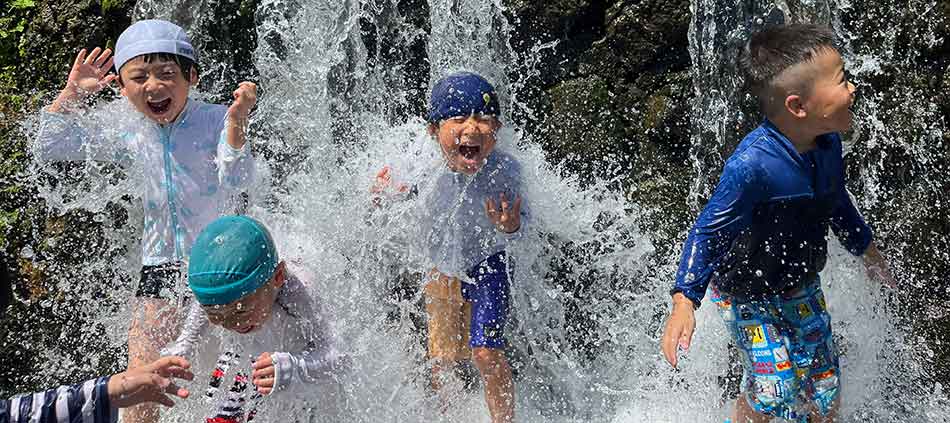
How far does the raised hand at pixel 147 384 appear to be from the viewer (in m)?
2.65

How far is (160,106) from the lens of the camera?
3.63 metres

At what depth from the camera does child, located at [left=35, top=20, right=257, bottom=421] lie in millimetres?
3611

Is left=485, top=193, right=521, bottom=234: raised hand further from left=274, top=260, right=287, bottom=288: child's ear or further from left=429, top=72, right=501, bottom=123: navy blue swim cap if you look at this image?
left=274, top=260, right=287, bottom=288: child's ear

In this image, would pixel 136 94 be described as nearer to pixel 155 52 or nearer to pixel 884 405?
pixel 155 52

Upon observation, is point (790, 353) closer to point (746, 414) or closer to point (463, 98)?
point (746, 414)

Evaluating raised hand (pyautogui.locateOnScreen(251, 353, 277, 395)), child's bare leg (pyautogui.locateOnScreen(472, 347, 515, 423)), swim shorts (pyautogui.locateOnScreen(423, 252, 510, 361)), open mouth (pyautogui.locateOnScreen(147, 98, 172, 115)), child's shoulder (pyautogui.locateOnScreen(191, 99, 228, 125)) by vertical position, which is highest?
open mouth (pyautogui.locateOnScreen(147, 98, 172, 115))

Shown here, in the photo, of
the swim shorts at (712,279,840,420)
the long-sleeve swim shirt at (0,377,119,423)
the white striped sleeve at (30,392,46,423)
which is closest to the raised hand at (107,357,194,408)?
the long-sleeve swim shirt at (0,377,119,423)

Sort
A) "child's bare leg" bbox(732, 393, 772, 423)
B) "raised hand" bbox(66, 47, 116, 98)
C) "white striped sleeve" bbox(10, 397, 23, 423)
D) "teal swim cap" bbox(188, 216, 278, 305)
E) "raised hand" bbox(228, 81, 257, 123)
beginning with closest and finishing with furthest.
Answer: "white striped sleeve" bbox(10, 397, 23, 423) < "teal swim cap" bbox(188, 216, 278, 305) < "child's bare leg" bbox(732, 393, 772, 423) < "raised hand" bbox(228, 81, 257, 123) < "raised hand" bbox(66, 47, 116, 98)

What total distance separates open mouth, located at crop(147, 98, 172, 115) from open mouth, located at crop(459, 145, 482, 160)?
107 cm

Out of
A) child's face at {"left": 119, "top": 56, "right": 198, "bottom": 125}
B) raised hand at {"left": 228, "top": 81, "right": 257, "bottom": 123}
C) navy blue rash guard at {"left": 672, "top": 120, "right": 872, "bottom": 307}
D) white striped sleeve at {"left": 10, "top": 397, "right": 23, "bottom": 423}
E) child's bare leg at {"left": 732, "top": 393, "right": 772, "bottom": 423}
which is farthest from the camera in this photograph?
child's face at {"left": 119, "top": 56, "right": 198, "bottom": 125}

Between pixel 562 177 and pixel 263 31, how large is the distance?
178 cm

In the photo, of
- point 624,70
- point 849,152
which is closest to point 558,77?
point 624,70

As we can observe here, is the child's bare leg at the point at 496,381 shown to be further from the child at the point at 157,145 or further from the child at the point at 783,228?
the child at the point at 157,145

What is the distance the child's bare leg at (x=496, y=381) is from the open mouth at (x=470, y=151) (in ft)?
2.33
